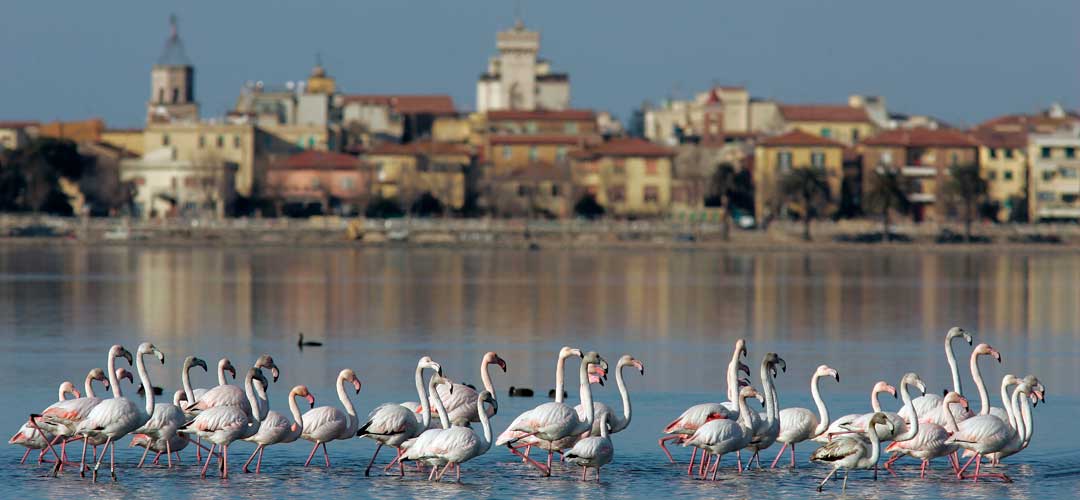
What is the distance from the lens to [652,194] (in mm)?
98438

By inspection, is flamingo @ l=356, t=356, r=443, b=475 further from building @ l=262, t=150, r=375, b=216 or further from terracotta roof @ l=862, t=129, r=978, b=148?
terracotta roof @ l=862, t=129, r=978, b=148

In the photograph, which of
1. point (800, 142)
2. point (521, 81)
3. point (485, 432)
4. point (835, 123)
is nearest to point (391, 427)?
point (485, 432)

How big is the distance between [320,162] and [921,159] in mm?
33028

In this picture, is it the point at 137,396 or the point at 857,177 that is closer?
the point at 137,396

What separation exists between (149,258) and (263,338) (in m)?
44.6

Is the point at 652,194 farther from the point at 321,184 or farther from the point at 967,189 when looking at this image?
the point at 321,184

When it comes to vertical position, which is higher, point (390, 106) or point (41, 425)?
point (390, 106)

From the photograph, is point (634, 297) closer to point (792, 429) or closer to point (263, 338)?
point (263, 338)

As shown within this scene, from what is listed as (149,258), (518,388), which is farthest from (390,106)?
(518,388)

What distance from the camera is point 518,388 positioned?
76.3 ft

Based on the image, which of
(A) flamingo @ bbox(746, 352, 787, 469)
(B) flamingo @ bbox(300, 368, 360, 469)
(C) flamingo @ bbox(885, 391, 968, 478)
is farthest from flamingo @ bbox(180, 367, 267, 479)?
(C) flamingo @ bbox(885, 391, 968, 478)

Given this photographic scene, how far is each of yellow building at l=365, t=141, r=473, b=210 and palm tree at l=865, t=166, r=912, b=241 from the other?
22.6 m

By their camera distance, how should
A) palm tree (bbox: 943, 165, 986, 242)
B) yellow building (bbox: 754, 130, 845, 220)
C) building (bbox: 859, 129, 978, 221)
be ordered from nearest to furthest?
palm tree (bbox: 943, 165, 986, 242) < yellow building (bbox: 754, 130, 845, 220) < building (bbox: 859, 129, 978, 221)

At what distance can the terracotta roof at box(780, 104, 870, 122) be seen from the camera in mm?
118500
